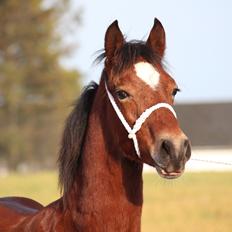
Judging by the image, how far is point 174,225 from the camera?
51.5 feet

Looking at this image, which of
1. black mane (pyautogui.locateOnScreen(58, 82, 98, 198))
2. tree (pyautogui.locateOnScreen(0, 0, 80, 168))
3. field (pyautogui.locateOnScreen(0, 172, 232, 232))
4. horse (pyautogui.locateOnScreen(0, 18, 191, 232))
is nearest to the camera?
horse (pyautogui.locateOnScreen(0, 18, 191, 232))

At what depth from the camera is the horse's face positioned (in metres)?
4.49

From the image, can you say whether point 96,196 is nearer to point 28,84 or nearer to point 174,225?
point 174,225

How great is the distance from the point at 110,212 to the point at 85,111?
80 centimetres

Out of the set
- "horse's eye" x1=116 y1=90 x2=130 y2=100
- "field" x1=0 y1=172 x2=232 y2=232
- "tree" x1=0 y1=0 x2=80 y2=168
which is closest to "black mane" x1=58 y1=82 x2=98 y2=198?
"horse's eye" x1=116 y1=90 x2=130 y2=100

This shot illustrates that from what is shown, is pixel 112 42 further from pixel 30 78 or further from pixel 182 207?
pixel 30 78

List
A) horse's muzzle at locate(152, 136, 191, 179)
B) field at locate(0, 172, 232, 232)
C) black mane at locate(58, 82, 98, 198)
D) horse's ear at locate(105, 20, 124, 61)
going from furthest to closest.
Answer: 1. field at locate(0, 172, 232, 232)
2. black mane at locate(58, 82, 98, 198)
3. horse's ear at locate(105, 20, 124, 61)
4. horse's muzzle at locate(152, 136, 191, 179)

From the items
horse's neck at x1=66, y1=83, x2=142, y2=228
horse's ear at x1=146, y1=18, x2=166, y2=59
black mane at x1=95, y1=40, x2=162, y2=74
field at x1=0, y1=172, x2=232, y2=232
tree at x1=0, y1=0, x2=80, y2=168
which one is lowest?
horse's neck at x1=66, y1=83, x2=142, y2=228

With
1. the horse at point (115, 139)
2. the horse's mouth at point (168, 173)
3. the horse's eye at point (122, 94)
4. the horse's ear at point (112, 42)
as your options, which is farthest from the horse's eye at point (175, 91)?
the horse's mouth at point (168, 173)

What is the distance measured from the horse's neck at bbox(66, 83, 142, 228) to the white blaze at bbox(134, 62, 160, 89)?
1.60ft

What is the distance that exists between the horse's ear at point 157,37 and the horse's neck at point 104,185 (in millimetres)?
675

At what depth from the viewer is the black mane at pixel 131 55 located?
16.2 feet

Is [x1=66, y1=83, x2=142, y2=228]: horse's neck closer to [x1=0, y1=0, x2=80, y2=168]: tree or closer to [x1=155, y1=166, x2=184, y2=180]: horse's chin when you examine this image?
[x1=155, y1=166, x2=184, y2=180]: horse's chin

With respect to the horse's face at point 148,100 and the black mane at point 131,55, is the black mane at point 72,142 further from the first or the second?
the black mane at point 131,55
